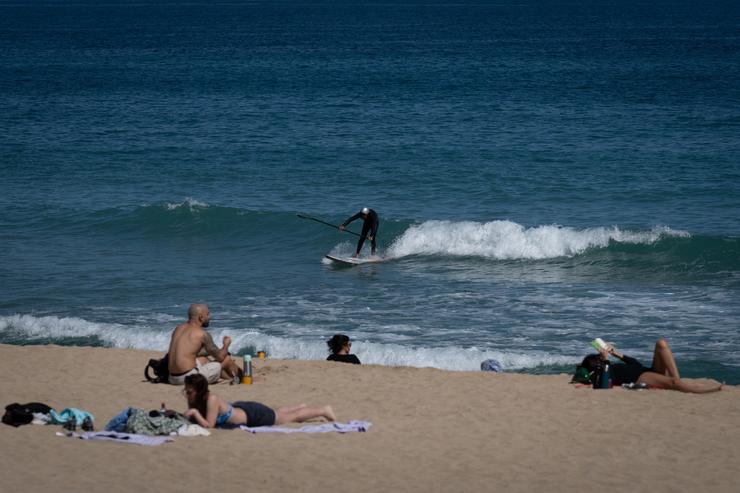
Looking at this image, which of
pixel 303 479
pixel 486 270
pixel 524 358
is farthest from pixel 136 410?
pixel 486 270

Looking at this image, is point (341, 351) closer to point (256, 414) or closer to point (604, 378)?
point (256, 414)

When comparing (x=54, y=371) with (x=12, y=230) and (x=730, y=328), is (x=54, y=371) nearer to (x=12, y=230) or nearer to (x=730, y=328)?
(x=730, y=328)

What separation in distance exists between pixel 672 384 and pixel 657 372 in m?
0.26

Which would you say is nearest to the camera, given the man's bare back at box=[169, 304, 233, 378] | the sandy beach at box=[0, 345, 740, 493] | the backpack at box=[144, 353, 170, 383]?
the sandy beach at box=[0, 345, 740, 493]

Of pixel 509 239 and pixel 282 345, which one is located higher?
pixel 509 239

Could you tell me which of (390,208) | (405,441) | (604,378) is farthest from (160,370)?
(390,208)

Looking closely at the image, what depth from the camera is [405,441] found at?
11656mm

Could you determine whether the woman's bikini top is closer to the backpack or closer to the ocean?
the backpack

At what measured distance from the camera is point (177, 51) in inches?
3226

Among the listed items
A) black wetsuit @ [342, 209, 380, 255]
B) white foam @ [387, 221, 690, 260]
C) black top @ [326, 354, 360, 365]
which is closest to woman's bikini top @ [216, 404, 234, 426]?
black top @ [326, 354, 360, 365]

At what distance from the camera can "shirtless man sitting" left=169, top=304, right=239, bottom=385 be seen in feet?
43.4

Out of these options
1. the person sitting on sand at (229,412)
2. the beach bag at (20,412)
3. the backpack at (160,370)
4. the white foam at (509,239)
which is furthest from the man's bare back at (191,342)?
the white foam at (509,239)

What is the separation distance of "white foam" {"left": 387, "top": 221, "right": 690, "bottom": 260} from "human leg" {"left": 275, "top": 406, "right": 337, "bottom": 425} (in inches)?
518

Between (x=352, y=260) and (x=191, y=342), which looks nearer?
(x=191, y=342)
